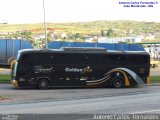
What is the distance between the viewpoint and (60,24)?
461 feet

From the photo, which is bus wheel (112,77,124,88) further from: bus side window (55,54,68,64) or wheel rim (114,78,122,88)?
bus side window (55,54,68,64)

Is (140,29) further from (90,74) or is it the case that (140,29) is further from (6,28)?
(90,74)

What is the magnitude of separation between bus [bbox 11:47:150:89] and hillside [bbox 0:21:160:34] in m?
86.8

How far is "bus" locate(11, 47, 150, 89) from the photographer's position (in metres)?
32.8

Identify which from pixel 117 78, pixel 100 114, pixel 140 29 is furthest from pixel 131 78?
pixel 140 29

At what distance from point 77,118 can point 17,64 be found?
17505 millimetres

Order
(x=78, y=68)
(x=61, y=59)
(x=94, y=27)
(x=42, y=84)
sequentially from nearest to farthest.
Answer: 1. (x=42, y=84)
2. (x=61, y=59)
3. (x=78, y=68)
4. (x=94, y=27)

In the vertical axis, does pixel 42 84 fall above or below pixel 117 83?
above

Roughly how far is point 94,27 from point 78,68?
4062 inches

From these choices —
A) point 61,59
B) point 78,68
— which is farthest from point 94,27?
point 61,59

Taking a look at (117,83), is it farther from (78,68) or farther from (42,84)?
(42,84)

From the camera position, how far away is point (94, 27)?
5379 inches

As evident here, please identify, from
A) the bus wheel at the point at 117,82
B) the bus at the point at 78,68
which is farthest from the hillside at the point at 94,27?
the bus wheel at the point at 117,82

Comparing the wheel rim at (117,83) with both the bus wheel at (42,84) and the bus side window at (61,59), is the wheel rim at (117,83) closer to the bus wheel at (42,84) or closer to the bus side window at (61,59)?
the bus side window at (61,59)
